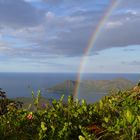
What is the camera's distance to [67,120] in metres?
6.21

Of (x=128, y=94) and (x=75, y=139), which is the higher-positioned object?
(x=128, y=94)

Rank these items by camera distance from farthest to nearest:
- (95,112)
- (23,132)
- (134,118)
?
(95,112) < (23,132) < (134,118)

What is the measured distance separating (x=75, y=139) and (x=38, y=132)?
569 millimetres

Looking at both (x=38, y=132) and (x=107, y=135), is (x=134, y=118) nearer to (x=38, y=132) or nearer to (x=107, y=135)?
(x=107, y=135)

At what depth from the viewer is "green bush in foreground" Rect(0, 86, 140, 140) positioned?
17.3 ft

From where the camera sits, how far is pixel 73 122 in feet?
20.4

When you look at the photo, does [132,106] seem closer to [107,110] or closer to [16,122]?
[107,110]

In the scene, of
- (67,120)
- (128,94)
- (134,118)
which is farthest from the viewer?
(128,94)

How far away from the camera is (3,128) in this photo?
557 centimetres

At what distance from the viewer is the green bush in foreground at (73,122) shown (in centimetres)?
528

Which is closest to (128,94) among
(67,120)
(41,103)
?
(41,103)

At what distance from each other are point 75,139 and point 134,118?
0.99 metres

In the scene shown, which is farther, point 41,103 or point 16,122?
point 41,103

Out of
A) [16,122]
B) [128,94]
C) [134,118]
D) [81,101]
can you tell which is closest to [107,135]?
[134,118]
